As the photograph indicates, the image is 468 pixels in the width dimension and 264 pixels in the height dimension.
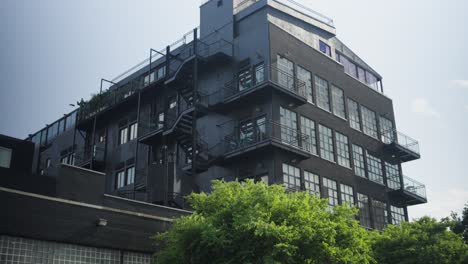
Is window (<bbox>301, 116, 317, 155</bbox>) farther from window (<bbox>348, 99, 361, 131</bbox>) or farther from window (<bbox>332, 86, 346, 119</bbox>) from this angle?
window (<bbox>348, 99, 361, 131</bbox>)

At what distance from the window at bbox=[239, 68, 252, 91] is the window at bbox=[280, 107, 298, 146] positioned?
2.74 meters

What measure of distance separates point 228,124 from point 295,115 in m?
4.28

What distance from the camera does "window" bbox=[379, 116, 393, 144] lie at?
44.1 meters

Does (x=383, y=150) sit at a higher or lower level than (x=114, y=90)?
lower

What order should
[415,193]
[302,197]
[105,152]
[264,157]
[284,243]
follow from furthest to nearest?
1. [105,152]
2. [415,193]
3. [264,157]
4. [302,197]
5. [284,243]

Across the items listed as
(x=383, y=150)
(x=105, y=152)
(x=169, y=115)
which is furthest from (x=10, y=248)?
(x=383, y=150)

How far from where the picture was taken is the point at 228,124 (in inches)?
1394

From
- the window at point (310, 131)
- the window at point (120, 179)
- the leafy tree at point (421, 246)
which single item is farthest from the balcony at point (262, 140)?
the window at point (120, 179)

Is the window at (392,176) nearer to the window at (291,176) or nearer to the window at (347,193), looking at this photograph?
the window at (347,193)

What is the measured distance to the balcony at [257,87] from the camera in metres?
33.7

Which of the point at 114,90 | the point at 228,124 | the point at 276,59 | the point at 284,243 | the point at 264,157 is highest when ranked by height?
the point at 114,90

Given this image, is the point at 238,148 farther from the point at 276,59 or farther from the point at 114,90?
the point at 114,90

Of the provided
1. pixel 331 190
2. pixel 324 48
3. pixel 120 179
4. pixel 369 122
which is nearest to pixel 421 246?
pixel 331 190

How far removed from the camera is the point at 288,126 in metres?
34.5
